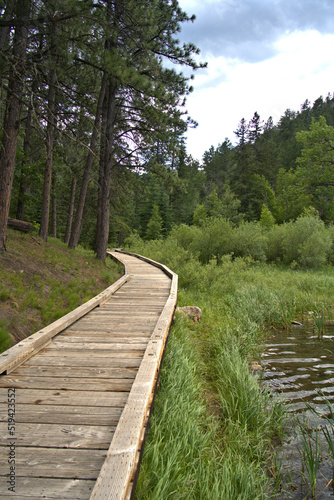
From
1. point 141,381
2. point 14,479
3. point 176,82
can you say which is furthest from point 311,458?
point 176,82

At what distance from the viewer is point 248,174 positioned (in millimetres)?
41062

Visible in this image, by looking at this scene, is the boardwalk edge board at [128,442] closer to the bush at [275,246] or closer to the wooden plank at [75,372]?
the wooden plank at [75,372]

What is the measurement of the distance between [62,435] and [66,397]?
0.53 m

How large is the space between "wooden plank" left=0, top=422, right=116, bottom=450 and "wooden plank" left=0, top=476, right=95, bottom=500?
0.91ft

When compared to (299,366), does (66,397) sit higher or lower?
higher

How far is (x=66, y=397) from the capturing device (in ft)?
8.64

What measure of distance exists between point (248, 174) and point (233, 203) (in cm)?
991

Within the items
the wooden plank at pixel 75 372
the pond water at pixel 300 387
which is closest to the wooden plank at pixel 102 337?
the wooden plank at pixel 75 372

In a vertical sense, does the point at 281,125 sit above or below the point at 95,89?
above

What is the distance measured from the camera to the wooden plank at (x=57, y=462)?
178 cm

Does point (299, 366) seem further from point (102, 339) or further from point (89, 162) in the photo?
point (89, 162)

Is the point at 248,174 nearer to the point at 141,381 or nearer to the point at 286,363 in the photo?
the point at 286,363

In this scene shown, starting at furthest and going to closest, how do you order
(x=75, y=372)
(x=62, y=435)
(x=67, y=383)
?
(x=75, y=372)
(x=67, y=383)
(x=62, y=435)

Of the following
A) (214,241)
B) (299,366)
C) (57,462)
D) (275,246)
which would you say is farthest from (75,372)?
(275,246)
